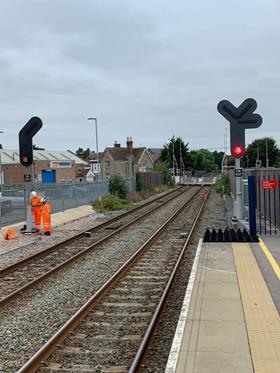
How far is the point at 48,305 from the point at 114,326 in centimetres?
170

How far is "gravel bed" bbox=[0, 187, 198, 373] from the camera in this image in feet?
21.1

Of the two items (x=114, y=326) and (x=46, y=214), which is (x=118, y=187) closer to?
(x=46, y=214)

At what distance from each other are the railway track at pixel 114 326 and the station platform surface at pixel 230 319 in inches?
22.6

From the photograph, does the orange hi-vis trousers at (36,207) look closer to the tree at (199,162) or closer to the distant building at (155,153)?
the tree at (199,162)

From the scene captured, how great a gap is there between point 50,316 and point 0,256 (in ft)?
21.8

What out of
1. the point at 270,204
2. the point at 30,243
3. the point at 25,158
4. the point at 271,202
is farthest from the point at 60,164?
the point at 270,204

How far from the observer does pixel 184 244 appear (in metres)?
15.1

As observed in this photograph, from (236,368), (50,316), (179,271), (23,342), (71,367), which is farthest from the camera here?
(179,271)

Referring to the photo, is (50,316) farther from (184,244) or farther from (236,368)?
(184,244)

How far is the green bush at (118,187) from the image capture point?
3941 cm

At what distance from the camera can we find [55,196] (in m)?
26.2

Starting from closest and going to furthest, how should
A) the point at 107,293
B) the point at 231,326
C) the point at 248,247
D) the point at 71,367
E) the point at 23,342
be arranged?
the point at 71,367 < the point at 231,326 < the point at 23,342 < the point at 107,293 < the point at 248,247

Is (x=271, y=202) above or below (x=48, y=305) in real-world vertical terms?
above

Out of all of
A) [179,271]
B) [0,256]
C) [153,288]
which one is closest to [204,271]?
[153,288]
